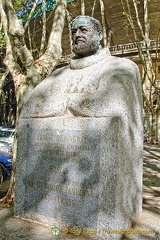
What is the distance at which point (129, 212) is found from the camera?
2.43 metres

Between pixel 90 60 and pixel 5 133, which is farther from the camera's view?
pixel 5 133

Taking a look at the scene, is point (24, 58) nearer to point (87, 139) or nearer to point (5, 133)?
point (87, 139)

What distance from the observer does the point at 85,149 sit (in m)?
2.45

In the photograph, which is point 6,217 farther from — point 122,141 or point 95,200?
point 122,141

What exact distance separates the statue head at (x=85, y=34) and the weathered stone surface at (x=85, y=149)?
0.36ft

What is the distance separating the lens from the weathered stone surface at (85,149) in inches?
90.4

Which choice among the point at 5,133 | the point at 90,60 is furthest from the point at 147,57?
the point at 90,60

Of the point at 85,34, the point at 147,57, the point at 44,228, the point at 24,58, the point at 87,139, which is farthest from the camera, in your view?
the point at 147,57

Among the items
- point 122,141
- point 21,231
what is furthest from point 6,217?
point 122,141

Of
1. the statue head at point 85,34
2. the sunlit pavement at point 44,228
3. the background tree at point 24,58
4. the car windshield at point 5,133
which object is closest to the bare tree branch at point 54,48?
the background tree at point 24,58

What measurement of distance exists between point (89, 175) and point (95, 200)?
0.79 feet

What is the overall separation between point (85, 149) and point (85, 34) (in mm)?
1333

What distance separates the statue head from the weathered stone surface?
11 centimetres

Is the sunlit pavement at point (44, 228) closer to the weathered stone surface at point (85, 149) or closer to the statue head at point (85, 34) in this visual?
the weathered stone surface at point (85, 149)
